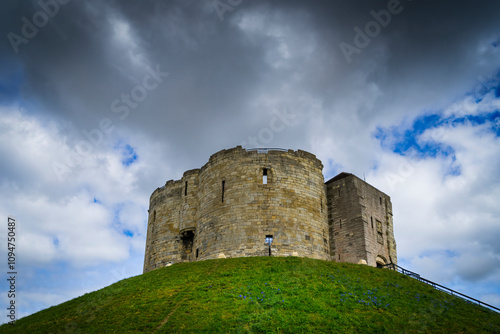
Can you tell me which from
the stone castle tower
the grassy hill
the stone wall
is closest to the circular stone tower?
the stone castle tower

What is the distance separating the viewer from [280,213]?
27031 millimetres

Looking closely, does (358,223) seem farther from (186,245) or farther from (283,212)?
(186,245)

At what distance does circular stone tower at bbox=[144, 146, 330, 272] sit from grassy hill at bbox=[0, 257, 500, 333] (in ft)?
12.0

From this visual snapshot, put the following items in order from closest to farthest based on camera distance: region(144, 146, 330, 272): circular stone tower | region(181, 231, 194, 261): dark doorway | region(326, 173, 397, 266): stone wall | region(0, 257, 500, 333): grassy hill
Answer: region(0, 257, 500, 333): grassy hill, region(144, 146, 330, 272): circular stone tower, region(326, 173, 397, 266): stone wall, region(181, 231, 194, 261): dark doorway

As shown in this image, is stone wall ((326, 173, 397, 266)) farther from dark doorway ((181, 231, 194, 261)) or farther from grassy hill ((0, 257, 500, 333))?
dark doorway ((181, 231, 194, 261))

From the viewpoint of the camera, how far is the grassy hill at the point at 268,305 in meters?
15.1

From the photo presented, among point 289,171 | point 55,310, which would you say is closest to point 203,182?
point 289,171

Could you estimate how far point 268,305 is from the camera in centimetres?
1631

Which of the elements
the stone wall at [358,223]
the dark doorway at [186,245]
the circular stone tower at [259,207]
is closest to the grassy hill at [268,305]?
the circular stone tower at [259,207]

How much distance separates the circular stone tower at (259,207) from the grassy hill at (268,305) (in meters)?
3.65

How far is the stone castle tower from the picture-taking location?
87.5ft

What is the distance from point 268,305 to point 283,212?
36.6 ft

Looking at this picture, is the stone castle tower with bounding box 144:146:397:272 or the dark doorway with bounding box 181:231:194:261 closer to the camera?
the stone castle tower with bounding box 144:146:397:272

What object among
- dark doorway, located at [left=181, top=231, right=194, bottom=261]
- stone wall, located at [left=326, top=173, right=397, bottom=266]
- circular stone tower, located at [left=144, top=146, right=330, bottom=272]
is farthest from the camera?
dark doorway, located at [left=181, top=231, right=194, bottom=261]
